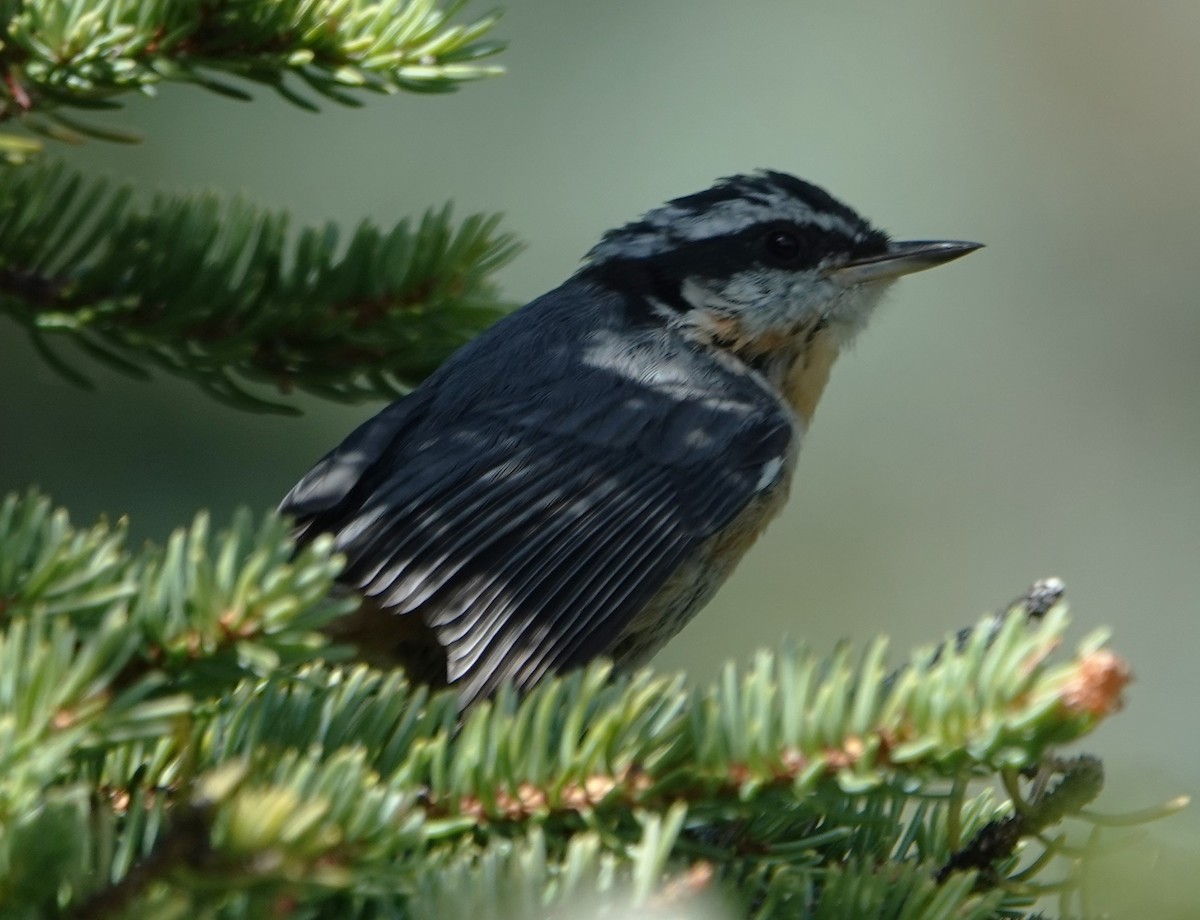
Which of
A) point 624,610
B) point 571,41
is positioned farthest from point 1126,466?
point 624,610

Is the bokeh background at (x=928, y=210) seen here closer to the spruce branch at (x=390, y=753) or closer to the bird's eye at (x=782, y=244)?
the bird's eye at (x=782, y=244)

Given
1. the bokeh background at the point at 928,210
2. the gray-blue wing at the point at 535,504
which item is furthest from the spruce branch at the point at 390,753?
the bokeh background at the point at 928,210

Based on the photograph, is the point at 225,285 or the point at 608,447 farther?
the point at 608,447

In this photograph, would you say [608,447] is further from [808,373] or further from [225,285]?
[225,285]

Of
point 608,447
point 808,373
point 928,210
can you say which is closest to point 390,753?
point 608,447

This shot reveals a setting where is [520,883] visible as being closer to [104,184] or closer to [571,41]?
[104,184]
